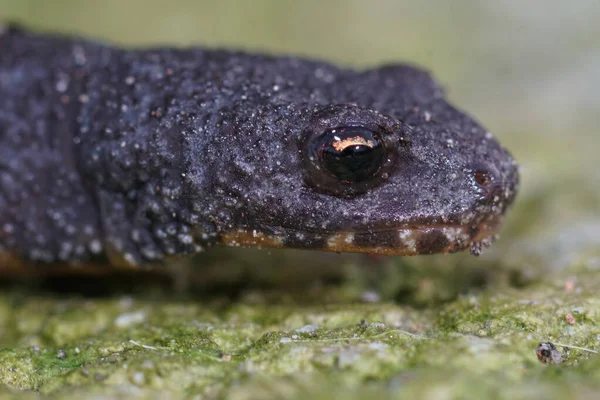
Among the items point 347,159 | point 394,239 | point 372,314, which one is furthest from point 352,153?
point 372,314

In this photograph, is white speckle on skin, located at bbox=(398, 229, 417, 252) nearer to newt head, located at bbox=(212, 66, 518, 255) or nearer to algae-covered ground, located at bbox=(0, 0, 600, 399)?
newt head, located at bbox=(212, 66, 518, 255)

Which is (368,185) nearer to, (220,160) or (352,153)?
(352,153)

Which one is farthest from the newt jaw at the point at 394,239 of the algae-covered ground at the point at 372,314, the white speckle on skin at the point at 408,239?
the algae-covered ground at the point at 372,314

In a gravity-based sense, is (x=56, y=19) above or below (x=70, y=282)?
above

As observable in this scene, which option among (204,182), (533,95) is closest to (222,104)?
(204,182)

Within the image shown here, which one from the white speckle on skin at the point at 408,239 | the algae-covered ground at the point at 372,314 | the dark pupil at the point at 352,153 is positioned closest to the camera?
the algae-covered ground at the point at 372,314

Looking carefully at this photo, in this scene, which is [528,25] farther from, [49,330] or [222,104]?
[49,330]

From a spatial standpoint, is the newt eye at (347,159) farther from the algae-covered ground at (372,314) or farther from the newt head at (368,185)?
the algae-covered ground at (372,314)

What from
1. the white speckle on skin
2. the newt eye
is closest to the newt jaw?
the white speckle on skin
